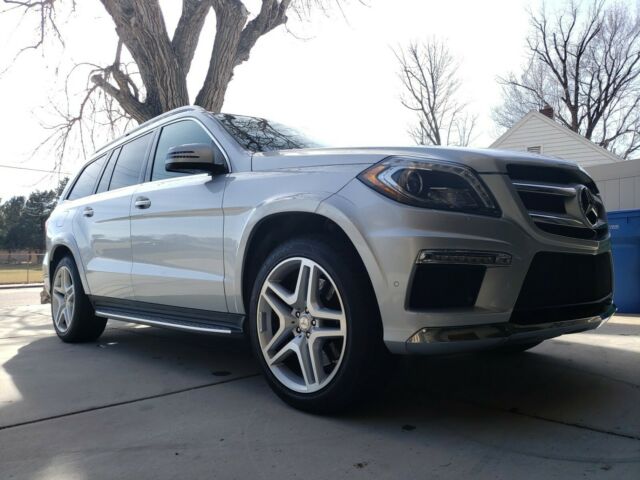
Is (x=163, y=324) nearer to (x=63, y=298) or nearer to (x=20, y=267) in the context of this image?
(x=63, y=298)

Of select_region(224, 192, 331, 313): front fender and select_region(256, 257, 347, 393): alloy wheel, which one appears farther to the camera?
select_region(224, 192, 331, 313): front fender

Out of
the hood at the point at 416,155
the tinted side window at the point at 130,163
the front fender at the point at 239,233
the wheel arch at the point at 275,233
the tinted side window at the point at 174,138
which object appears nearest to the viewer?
the hood at the point at 416,155

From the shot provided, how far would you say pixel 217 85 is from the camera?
10.7m

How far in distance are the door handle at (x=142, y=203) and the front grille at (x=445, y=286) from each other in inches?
90.8

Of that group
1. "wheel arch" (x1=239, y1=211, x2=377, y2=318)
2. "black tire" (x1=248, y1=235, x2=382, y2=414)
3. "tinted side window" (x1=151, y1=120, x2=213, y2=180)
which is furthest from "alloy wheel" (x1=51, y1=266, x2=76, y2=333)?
"black tire" (x1=248, y1=235, x2=382, y2=414)

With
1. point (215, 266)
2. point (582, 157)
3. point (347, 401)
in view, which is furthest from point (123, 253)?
point (582, 157)

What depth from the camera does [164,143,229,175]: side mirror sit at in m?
3.31

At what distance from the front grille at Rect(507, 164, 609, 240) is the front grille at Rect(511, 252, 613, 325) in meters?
0.13

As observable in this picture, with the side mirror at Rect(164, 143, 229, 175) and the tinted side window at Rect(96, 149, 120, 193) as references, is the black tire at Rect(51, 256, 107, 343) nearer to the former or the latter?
the tinted side window at Rect(96, 149, 120, 193)

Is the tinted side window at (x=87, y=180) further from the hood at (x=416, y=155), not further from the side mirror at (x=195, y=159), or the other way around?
the hood at (x=416, y=155)

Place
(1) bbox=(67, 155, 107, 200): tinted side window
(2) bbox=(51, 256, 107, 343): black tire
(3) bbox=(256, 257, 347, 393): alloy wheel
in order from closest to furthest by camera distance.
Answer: (3) bbox=(256, 257, 347, 393): alloy wheel
(2) bbox=(51, 256, 107, 343): black tire
(1) bbox=(67, 155, 107, 200): tinted side window

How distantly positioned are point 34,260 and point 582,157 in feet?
80.3

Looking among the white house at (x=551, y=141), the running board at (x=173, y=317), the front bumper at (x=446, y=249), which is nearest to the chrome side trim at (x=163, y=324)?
the running board at (x=173, y=317)

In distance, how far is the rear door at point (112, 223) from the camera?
427 cm
